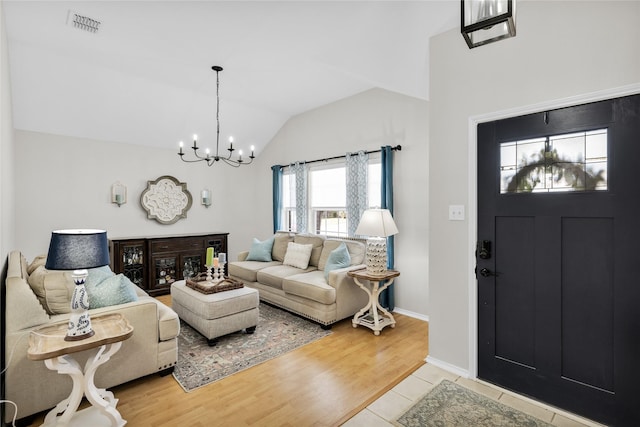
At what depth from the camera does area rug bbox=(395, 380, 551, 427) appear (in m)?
1.97

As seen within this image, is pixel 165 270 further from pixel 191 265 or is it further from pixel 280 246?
pixel 280 246

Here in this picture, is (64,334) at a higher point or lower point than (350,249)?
lower

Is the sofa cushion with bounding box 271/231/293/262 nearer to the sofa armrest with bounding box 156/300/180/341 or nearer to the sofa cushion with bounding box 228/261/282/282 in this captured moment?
the sofa cushion with bounding box 228/261/282/282

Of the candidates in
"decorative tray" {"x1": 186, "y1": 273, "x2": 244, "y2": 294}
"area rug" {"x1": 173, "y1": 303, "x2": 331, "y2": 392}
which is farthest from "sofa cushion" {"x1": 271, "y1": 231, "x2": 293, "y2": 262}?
"decorative tray" {"x1": 186, "y1": 273, "x2": 244, "y2": 294}

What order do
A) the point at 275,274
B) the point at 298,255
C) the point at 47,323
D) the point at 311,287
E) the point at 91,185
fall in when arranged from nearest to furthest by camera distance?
the point at 47,323, the point at 311,287, the point at 275,274, the point at 298,255, the point at 91,185

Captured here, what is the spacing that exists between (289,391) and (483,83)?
280cm

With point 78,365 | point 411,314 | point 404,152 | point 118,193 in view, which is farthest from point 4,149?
point 411,314

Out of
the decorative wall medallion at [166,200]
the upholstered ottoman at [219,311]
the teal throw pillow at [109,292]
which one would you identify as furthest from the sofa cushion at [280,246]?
the teal throw pillow at [109,292]

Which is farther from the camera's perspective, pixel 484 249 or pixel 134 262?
pixel 134 262

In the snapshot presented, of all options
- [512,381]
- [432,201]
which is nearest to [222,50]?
[432,201]

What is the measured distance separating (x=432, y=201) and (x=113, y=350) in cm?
260

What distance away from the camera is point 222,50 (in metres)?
3.35

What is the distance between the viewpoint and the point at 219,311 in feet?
10.2

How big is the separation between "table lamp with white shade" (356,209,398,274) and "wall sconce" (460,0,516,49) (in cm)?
240
